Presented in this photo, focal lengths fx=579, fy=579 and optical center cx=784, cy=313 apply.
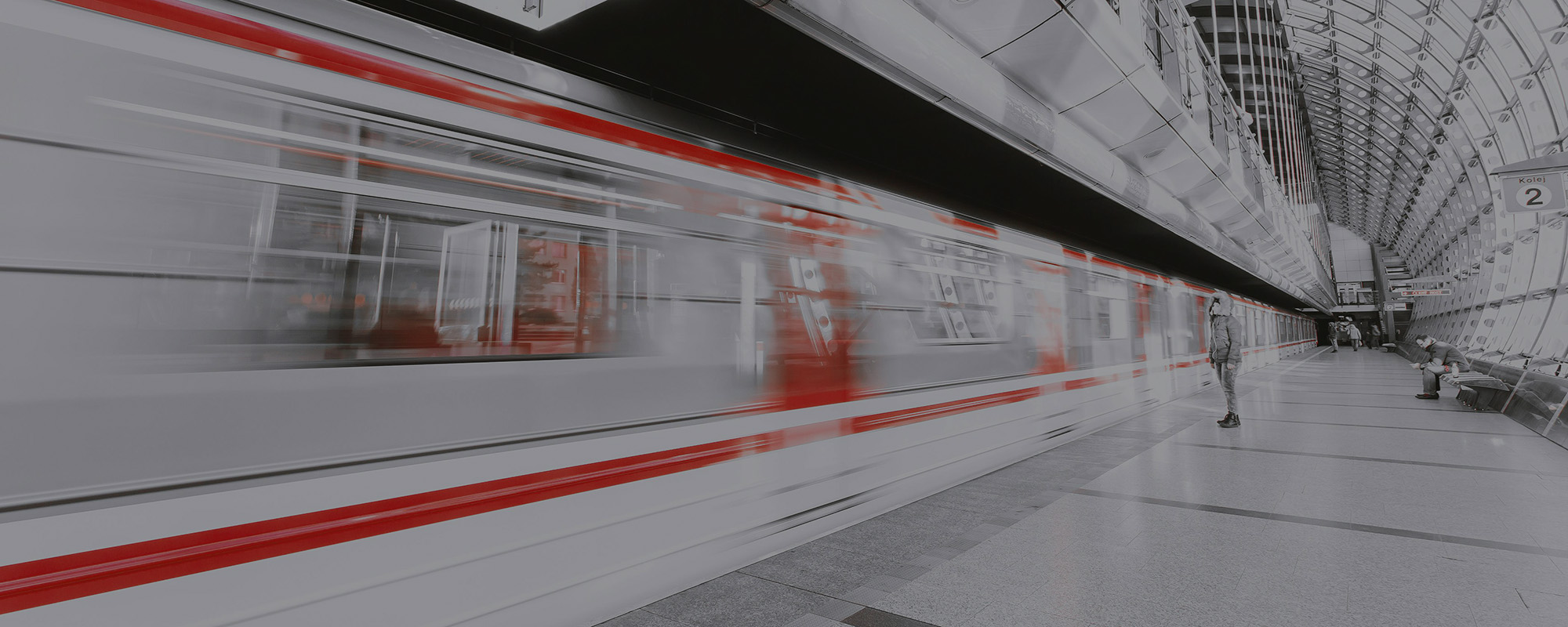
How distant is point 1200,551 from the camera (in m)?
2.96

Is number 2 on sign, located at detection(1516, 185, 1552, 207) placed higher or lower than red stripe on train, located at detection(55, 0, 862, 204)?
higher

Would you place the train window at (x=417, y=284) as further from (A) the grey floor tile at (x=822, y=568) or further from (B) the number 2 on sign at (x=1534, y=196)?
(B) the number 2 on sign at (x=1534, y=196)

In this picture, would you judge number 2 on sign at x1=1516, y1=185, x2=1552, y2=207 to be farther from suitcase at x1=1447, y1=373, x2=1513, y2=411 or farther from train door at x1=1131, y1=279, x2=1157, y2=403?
train door at x1=1131, y1=279, x2=1157, y2=403

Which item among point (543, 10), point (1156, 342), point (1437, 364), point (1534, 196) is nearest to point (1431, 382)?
point (1437, 364)

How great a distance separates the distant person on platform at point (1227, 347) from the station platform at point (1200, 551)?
1507 mm

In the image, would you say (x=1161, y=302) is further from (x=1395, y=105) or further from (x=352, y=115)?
(x=1395, y=105)

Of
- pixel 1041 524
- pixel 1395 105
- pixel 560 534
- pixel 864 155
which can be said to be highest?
pixel 1395 105

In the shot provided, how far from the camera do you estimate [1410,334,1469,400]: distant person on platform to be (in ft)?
27.6

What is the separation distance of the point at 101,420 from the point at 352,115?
1011mm

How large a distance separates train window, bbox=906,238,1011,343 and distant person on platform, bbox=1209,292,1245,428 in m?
3.63

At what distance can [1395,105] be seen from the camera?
22.7 m

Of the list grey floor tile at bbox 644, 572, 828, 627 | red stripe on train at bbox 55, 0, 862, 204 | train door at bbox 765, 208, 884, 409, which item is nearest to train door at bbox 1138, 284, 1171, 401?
train door at bbox 765, 208, 884, 409

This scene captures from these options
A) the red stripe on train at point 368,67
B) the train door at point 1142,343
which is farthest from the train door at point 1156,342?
the red stripe on train at point 368,67

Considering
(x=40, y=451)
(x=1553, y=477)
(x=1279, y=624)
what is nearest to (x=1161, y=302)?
(x=1553, y=477)
